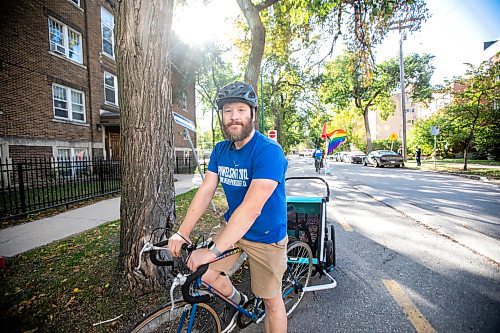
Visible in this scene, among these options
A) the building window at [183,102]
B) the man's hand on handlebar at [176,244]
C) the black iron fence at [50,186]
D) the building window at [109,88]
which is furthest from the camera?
the building window at [183,102]

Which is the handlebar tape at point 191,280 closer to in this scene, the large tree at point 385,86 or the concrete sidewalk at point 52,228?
the concrete sidewalk at point 52,228

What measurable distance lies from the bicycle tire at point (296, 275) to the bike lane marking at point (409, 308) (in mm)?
1023

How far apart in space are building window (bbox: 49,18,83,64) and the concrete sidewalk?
9.87 metres

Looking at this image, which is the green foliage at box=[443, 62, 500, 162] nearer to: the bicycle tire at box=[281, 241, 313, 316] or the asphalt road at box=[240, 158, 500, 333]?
the asphalt road at box=[240, 158, 500, 333]

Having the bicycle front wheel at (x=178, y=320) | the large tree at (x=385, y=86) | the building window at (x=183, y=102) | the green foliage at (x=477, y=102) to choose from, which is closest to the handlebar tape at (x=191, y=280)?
the bicycle front wheel at (x=178, y=320)

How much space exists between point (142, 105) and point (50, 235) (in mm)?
3962

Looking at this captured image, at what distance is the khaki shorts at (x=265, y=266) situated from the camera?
1905mm

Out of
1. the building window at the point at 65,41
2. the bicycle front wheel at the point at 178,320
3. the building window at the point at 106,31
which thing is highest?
the building window at the point at 106,31

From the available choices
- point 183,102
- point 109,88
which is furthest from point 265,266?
point 183,102

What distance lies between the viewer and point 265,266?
1.93m

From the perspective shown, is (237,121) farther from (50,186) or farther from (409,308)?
(50,186)

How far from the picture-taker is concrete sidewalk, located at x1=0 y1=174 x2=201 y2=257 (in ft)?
14.0

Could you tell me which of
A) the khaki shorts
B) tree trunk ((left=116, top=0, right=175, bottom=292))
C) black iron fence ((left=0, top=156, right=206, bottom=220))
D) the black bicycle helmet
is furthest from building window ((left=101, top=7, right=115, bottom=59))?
the khaki shorts

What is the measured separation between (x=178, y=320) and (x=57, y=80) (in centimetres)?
1450
